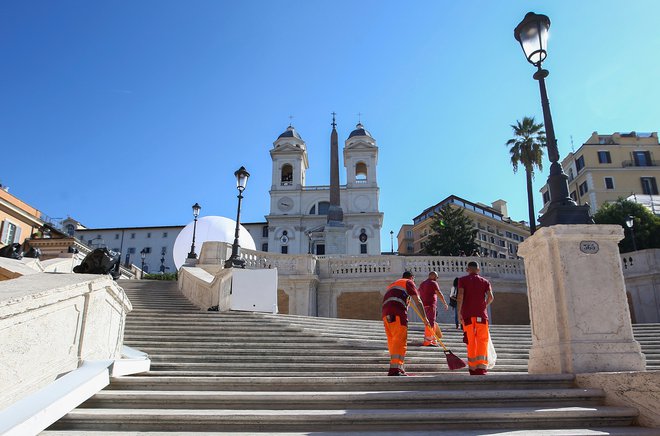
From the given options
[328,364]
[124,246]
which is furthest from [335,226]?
[328,364]

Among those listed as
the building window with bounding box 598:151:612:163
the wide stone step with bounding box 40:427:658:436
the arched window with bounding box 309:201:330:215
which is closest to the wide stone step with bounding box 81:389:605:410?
the wide stone step with bounding box 40:427:658:436

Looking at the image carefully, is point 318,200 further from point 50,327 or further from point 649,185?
point 50,327

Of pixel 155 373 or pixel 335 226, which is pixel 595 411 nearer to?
A: pixel 155 373

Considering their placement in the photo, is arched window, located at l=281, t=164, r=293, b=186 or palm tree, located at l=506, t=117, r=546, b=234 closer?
palm tree, located at l=506, t=117, r=546, b=234

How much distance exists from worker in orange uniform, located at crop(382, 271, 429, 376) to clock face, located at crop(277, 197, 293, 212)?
206ft

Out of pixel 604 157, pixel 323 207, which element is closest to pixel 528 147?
pixel 604 157

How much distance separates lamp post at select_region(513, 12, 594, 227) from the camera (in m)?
6.04

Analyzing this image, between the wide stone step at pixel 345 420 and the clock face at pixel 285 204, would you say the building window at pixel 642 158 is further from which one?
the wide stone step at pixel 345 420

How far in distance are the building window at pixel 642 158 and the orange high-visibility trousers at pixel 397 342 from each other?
5753cm

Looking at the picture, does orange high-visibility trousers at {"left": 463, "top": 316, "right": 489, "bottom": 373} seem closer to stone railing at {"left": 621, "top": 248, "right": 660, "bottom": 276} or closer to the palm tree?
stone railing at {"left": 621, "top": 248, "right": 660, "bottom": 276}

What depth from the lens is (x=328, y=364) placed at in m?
7.16

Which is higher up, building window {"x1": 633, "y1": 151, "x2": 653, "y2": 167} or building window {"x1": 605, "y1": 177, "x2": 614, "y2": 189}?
building window {"x1": 633, "y1": 151, "x2": 653, "y2": 167}

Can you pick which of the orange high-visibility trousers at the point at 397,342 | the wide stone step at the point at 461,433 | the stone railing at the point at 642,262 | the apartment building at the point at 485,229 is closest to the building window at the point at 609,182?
the apartment building at the point at 485,229

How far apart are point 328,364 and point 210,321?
183 inches
